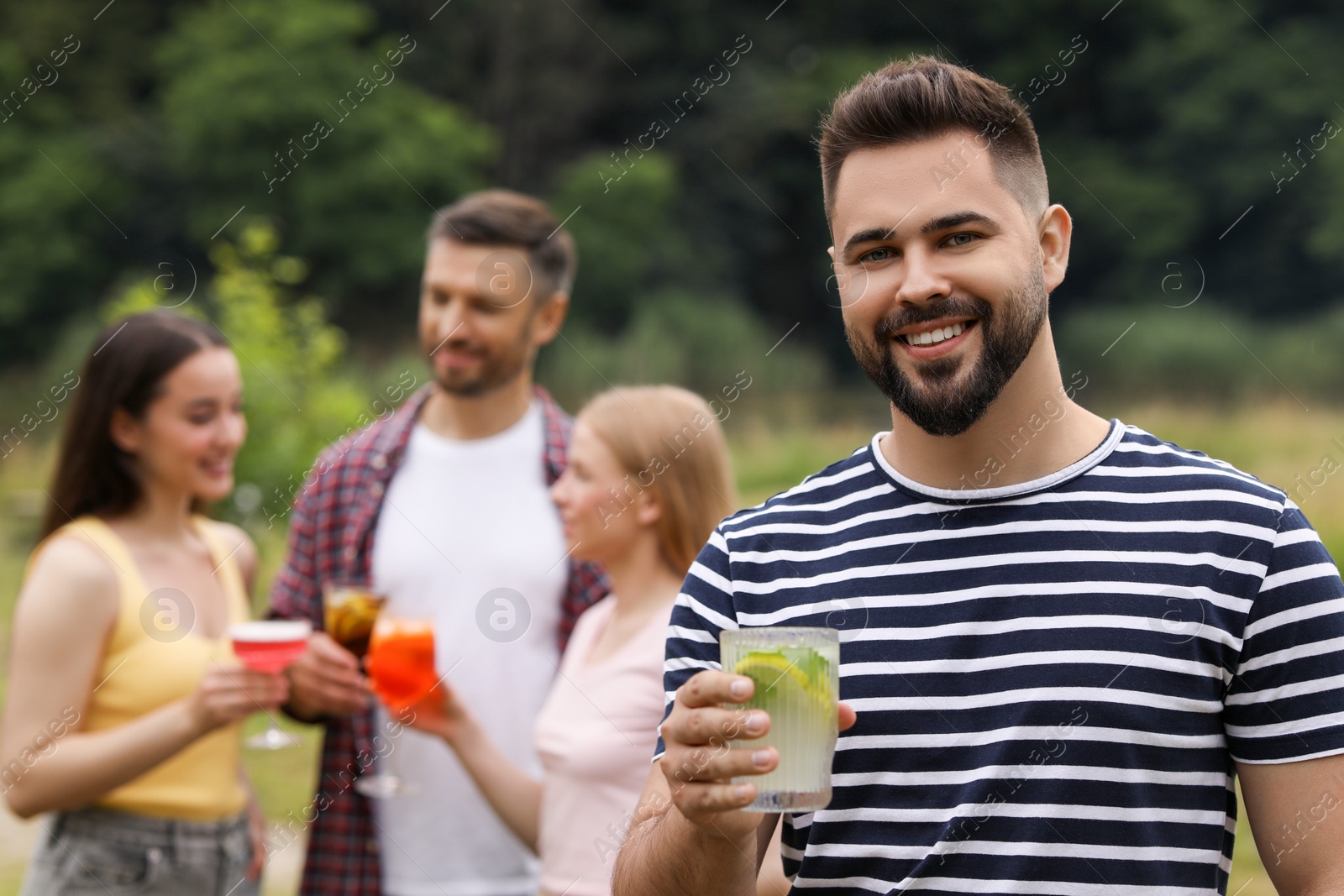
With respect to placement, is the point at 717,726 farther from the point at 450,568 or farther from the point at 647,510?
the point at 450,568

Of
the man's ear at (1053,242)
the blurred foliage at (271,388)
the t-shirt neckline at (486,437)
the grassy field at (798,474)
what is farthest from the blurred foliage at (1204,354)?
the man's ear at (1053,242)

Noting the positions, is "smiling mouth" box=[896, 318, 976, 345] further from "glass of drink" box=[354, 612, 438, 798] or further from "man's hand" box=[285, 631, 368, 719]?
"man's hand" box=[285, 631, 368, 719]

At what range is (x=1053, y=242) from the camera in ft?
6.47

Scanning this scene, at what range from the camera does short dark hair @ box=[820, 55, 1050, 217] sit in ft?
6.15

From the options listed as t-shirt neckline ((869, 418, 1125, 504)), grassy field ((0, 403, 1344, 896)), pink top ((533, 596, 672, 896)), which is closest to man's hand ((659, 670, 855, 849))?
t-shirt neckline ((869, 418, 1125, 504))


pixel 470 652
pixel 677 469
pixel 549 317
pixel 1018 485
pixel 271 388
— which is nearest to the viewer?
pixel 1018 485

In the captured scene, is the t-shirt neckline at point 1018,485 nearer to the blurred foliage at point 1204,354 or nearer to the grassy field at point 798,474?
the grassy field at point 798,474

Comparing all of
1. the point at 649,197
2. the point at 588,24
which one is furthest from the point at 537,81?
the point at 649,197

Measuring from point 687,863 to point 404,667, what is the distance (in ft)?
5.36

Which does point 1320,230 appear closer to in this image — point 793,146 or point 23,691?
point 793,146

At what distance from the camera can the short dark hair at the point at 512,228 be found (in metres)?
3.89

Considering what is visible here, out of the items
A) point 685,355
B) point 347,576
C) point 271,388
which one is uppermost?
point 685,355

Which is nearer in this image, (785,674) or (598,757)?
(785,674)

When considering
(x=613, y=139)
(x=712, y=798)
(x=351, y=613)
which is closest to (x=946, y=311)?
(x=712, y=798)
